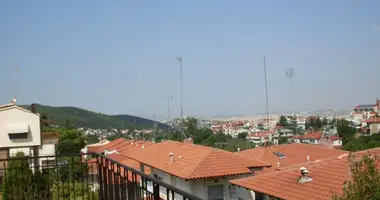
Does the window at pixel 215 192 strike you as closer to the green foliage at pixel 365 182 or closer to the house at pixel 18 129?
the house at pixel 18 129

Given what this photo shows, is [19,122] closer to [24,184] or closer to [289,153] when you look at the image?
[24,184]

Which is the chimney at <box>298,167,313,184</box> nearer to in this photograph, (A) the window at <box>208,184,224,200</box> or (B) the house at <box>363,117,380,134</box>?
(A) the window at <box>208,184,224,200</box>

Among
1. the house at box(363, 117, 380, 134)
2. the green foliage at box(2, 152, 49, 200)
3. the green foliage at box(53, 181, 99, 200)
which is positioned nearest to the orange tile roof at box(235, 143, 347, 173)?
the green foliage at box(53, 181, 99, 200)

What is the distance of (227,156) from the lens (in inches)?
721

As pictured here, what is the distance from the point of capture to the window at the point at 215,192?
17.0 metres

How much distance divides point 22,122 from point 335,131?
213ft

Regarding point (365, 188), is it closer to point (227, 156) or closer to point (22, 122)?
point (227, 156)

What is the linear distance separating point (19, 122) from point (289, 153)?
1963cm

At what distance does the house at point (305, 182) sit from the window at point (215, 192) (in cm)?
301

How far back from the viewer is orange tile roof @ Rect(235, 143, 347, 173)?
25.3 meters

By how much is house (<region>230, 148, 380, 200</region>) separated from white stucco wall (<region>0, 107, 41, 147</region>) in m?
9.14

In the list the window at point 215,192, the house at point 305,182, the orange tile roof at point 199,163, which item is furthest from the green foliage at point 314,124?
the house at point 305,182

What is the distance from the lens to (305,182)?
12.1m

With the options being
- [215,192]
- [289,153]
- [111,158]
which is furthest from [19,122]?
[289,153]
